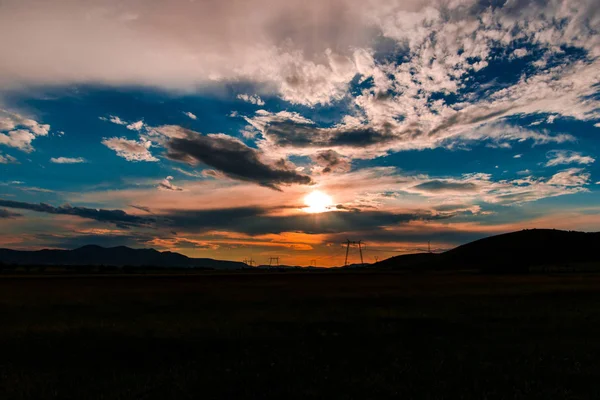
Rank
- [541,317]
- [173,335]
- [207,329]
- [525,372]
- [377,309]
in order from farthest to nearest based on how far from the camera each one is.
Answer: [377,309] < [541,317] < [207,329] < [173,335] < [525,372]

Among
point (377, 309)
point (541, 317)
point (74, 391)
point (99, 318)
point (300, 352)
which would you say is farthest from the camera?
point (377, 309)

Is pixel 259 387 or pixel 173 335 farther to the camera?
pixel 173 335

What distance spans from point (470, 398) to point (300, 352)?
353 inches

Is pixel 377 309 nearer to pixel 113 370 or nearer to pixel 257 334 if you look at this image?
pixel 257 334

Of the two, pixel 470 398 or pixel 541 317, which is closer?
pixel 470 398

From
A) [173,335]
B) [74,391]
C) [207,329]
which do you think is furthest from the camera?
[207,329]

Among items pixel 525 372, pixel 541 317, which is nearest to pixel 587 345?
pixel 525 372

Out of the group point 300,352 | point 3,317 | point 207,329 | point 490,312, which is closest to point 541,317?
point 490,312

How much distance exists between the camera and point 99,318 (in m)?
33.9

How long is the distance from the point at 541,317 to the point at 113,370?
30.9m

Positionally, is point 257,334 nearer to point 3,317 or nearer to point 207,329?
point 207,329

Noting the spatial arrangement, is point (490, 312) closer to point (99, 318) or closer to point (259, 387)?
point (259, 387)

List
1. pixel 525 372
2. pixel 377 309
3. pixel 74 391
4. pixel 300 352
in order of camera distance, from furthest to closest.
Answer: pixel 377 309, pixel 300 352, pixel 525 372, pixel 74 391

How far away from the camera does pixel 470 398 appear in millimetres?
13125
